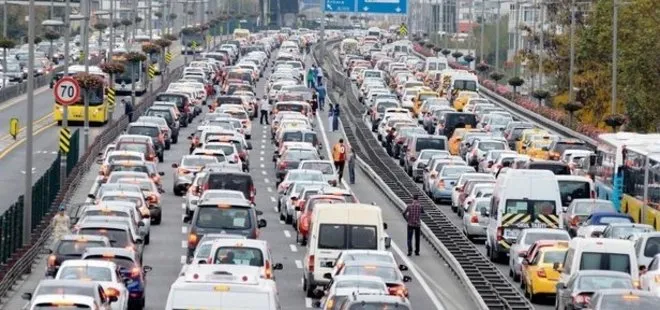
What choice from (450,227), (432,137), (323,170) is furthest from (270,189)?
(450,227)

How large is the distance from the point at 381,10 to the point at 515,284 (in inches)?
3272

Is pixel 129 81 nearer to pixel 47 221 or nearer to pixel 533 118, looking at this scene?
pixel 533 118

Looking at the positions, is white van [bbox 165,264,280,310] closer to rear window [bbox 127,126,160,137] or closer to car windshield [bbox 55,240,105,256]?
car windshield [bbox 55,240,105,256]

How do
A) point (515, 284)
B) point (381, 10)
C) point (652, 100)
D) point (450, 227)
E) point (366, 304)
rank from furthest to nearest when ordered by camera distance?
point (381, 10) < point (652, 100) < point (450, 227) < point (515, 284) < point (366, 304)

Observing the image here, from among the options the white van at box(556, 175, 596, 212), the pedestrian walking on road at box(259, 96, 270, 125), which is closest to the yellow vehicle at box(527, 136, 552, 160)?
the white van at box(556, 175, 596, 212)

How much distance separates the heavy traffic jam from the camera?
34.8 m

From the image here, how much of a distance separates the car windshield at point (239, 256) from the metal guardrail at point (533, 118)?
36740 mm

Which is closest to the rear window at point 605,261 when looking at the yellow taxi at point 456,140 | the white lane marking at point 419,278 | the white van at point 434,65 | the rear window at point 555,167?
the white lane marking at point 419,278

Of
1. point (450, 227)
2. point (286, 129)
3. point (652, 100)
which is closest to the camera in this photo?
point (450, 227)

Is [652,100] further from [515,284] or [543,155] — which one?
[515,284]

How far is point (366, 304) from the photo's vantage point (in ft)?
99.8

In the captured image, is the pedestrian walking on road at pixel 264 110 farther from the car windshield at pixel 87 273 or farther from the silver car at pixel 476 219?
the car windshield at pixel 87 273

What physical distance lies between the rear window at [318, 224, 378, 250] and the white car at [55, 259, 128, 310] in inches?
311

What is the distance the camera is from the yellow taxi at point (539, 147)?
74.0m
